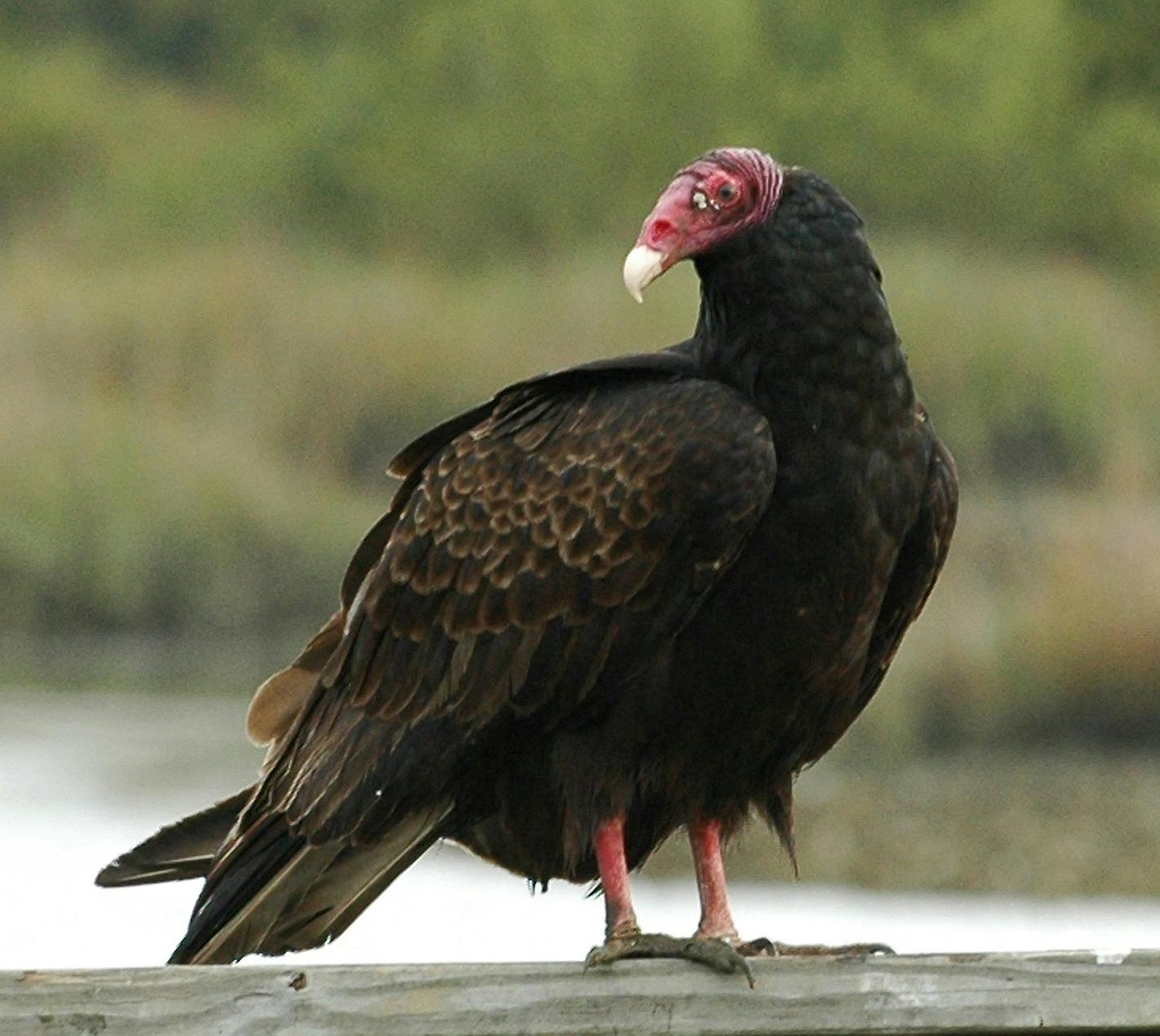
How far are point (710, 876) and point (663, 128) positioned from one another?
79.1ft

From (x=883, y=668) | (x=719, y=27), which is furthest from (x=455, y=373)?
(x=883, y=668)

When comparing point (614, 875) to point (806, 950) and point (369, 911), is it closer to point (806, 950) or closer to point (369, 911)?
point (806, 950)

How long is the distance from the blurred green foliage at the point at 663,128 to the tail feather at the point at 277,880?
21.9 m

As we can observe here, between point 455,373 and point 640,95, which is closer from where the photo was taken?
point 455,373

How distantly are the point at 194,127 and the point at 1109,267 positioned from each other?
621 inches

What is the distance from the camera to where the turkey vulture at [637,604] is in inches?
144

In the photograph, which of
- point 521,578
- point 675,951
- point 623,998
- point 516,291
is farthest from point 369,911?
point 516,291

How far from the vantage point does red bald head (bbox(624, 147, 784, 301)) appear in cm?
373

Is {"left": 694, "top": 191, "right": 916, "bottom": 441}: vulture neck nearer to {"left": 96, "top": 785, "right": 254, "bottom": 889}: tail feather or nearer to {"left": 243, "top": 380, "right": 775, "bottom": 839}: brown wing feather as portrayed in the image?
{"left": 243, "top": 380, "right": 775, "bottom": 839}: brown wing feather

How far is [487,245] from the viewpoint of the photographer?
2750cm

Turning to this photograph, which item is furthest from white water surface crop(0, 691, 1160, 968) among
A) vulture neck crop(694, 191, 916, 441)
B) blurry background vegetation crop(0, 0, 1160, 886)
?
vulture neck crop(694, 191, 916, 441)

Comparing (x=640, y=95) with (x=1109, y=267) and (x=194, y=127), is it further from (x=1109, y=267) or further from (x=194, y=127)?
Answer: (x=194, y=127)

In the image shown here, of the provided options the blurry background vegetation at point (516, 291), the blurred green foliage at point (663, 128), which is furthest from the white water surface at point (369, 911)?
the blurred green foliage at point (663, 128)

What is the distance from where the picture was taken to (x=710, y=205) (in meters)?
3.74
